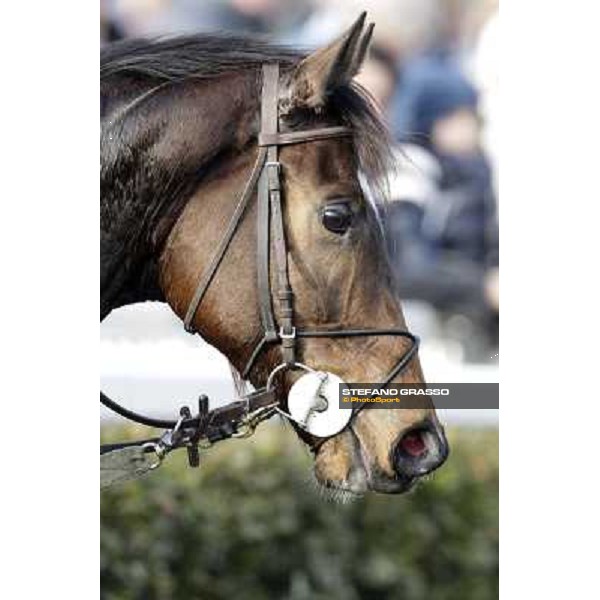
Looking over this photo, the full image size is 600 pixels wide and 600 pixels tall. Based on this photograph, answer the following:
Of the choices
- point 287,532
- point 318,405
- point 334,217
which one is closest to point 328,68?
point 334,217

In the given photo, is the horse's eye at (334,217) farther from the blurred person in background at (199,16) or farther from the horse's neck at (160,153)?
the blurred person in background at (199,16)

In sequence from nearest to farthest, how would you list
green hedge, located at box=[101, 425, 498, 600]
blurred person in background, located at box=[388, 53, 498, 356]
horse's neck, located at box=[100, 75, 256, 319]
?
horse's neck, located at box=[100, 75, 256, 319] → blurred person in background, located at box=[388, 53, 498, 356] → green hedge, located at box=[101, 425, 498, 600]

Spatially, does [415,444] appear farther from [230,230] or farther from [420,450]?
[230,230]

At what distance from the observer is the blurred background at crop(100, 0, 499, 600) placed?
151 inches

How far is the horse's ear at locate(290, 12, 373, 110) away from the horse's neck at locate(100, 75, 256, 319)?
106mm

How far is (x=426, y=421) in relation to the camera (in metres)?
3.19

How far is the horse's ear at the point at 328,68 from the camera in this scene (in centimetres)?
314

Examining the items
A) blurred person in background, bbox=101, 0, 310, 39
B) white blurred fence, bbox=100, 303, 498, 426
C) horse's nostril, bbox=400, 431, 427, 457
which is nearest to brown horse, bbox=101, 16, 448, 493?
horse's nostril, bbox=400, 431, 427, 457

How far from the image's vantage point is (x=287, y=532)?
4.80 meters

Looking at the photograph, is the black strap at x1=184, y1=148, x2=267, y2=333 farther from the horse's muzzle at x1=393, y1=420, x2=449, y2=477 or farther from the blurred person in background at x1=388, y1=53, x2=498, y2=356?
the blurred person in background at x1=388, y1=53, x2=498, y2=356

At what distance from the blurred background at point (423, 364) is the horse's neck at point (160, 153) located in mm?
354

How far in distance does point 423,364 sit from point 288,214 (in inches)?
31.7
